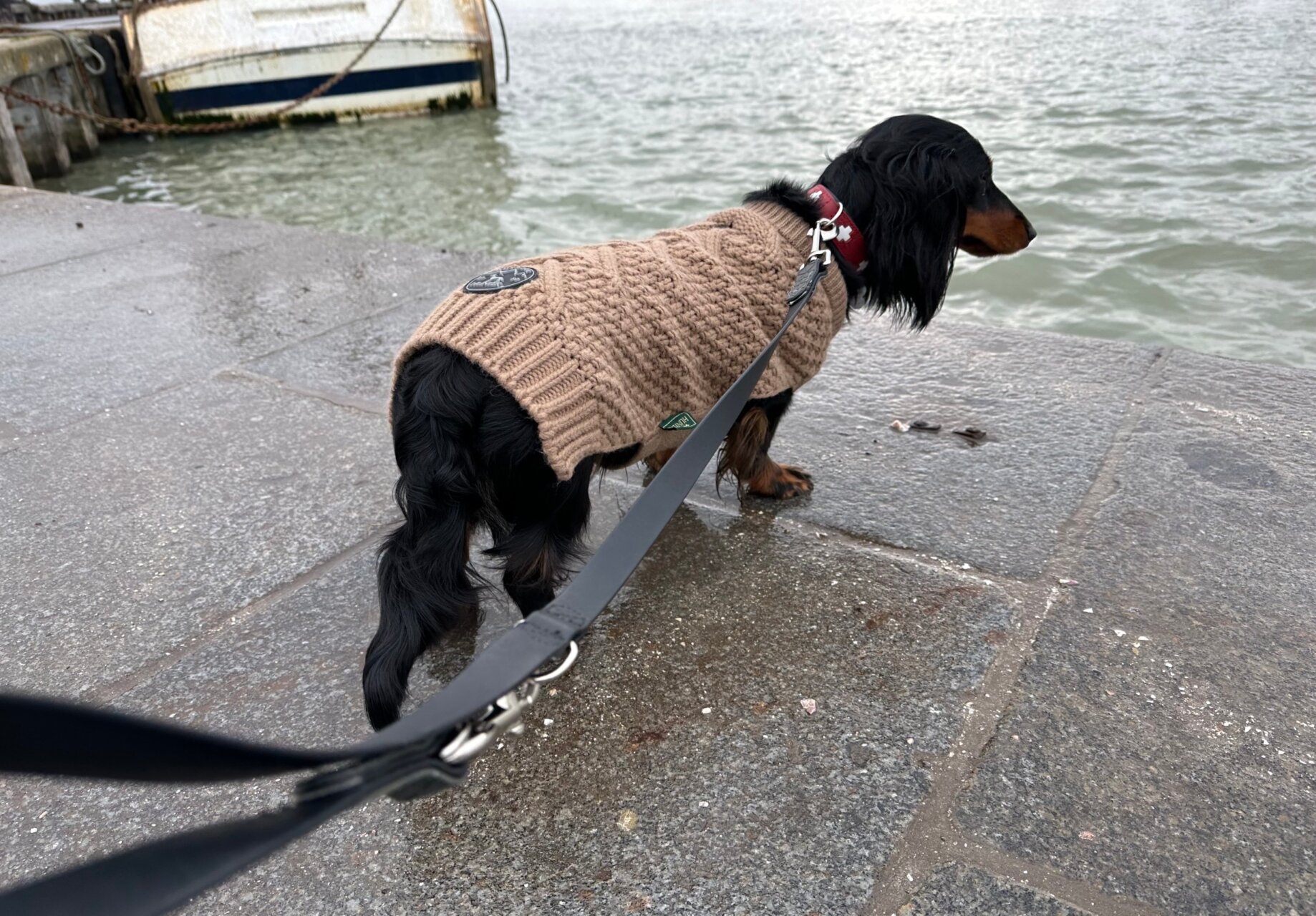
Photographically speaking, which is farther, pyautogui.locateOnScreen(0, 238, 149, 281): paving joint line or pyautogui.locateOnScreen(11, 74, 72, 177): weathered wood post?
pyautogui.locateOnScreen(11, 74, 72, 177): weathered wood post

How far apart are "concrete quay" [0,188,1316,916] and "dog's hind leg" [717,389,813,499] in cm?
8

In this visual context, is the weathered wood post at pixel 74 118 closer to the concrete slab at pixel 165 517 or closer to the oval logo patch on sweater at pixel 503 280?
the concrete slab at pixel 165 517

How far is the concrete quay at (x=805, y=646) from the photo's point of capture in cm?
167

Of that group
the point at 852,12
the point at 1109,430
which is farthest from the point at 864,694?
the point at 852,12

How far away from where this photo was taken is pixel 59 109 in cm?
841

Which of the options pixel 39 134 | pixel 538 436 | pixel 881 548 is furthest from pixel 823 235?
pixel 39 134

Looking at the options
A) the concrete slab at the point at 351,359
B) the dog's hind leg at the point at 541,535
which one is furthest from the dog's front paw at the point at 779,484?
the concrete slab at the point at 351,359

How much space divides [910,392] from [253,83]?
531 inches

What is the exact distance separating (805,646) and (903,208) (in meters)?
1.26

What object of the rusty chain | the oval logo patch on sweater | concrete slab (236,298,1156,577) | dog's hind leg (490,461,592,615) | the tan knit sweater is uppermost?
the oval logo patch on sweater

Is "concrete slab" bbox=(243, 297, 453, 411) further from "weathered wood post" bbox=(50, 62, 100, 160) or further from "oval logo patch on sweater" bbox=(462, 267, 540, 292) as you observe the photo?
"weathered wood post" bbox=(50, 62, 100, 160)

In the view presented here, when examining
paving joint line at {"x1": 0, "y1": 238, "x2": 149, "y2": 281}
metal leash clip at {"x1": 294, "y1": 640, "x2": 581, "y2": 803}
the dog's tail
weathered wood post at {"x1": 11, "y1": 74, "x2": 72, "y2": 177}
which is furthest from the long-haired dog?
weathered wood post at {"x1": 11, "y1": 74, "x2": 72, "y2": 177}

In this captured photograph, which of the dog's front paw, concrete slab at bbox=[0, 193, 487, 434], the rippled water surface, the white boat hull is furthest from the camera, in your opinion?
the white boat hull

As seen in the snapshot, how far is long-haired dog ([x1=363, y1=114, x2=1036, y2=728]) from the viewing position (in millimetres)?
1943
